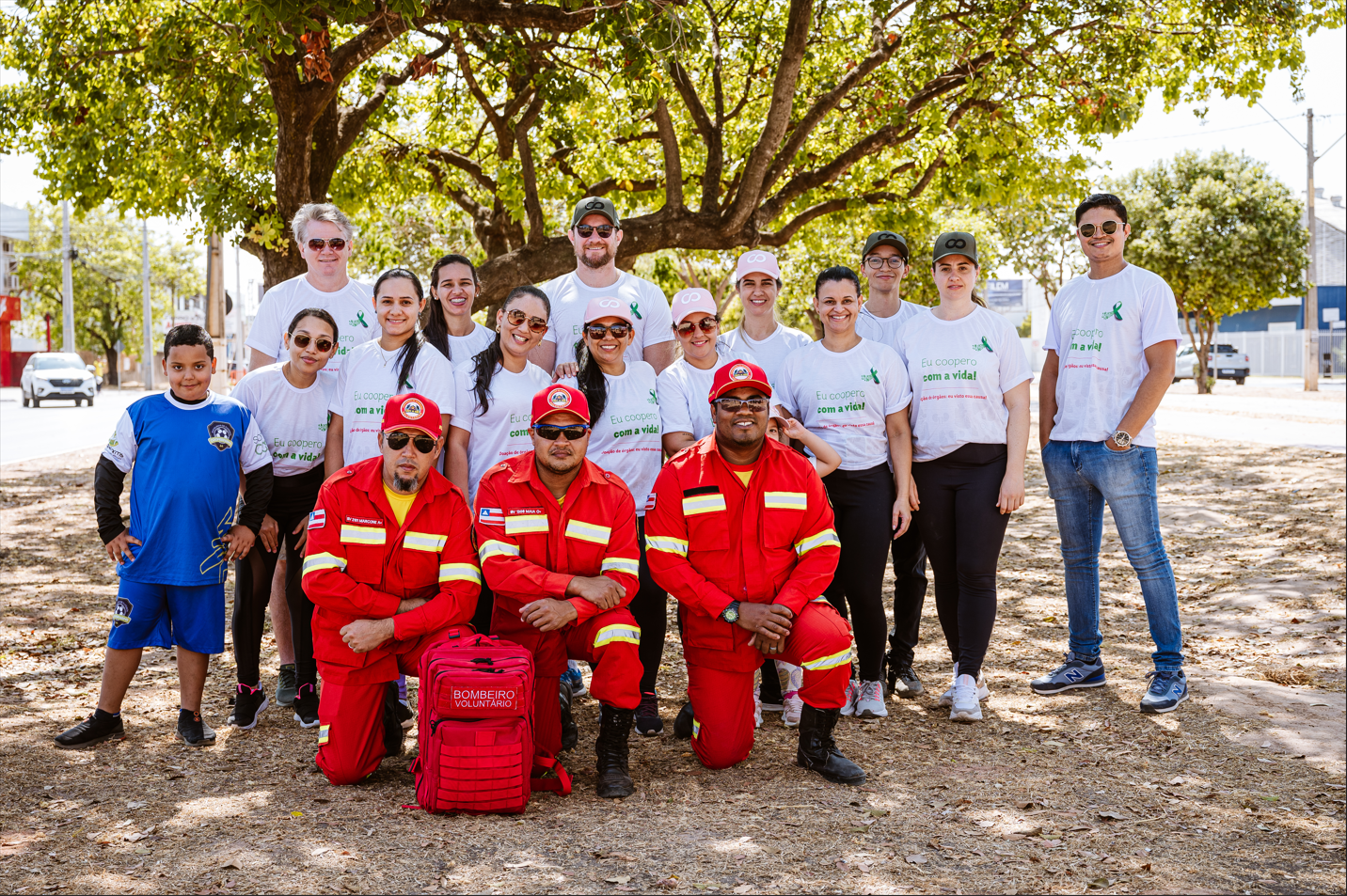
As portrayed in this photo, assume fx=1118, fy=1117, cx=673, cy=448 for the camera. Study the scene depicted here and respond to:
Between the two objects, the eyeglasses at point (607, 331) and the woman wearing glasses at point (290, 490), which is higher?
the eyeglasses at point (607, 331)

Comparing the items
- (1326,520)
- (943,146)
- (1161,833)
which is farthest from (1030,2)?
(1161,833)

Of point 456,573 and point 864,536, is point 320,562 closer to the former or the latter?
point 456,573

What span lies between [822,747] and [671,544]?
3.45 ft

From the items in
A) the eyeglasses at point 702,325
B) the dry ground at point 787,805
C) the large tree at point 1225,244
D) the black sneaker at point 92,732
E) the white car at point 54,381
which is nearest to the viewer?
the dry ground at point 787,805

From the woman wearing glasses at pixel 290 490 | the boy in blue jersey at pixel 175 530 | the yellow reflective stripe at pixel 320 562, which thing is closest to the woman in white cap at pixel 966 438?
the yellow reflective stripe at pixel 320 562

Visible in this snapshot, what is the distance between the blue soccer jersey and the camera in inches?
193

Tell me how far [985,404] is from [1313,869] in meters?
2.34

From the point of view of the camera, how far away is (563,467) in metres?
4.57

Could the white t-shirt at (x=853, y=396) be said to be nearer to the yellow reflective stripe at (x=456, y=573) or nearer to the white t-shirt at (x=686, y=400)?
the white t-shirt at (x=686, y=400)

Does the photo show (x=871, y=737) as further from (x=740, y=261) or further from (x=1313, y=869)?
(x=740, y=261)

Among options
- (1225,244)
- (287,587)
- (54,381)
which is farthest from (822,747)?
(1225,244)

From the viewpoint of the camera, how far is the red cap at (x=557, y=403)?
4.52 meters

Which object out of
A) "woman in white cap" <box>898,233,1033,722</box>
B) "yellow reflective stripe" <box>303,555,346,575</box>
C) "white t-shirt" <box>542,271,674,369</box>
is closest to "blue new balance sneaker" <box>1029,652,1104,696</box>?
"woman in white cap" <box>898,233,1033,722</box>

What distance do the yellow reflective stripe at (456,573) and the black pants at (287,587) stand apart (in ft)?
3.33
